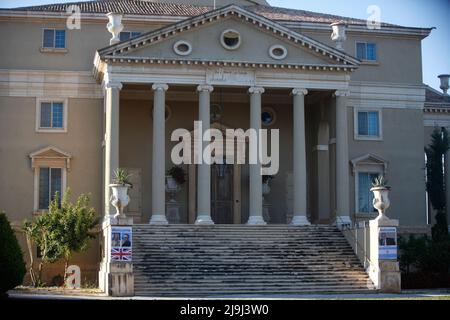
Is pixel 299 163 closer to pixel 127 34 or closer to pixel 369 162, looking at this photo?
pixel 369 162

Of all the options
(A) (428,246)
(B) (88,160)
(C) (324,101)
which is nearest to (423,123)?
(C) (324,101)

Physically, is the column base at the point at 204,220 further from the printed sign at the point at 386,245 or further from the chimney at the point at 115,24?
the chimney at the point at 115,24

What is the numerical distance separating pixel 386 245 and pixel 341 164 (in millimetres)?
6529

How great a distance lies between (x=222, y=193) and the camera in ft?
142

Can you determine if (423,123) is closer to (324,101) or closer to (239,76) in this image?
(324,101)

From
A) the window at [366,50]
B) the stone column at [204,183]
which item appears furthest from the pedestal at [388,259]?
the window at [366,50]

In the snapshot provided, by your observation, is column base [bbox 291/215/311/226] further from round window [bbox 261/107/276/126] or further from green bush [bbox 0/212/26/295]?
green bush [bbox 0/212/26/295]

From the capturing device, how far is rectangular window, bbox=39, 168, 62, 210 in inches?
1628

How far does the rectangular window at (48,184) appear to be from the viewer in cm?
4134

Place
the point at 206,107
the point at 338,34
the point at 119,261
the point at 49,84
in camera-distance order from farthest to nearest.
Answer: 1. the point at 49,84
2. the point at 338,34
3. the point at 206,107
4. the point at 119,261

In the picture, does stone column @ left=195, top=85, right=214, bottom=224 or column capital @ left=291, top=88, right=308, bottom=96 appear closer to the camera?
stone column @ left=195, top=85, right=214, bottom=224

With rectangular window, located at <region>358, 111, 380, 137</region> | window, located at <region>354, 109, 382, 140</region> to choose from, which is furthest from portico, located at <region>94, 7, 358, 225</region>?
rectangular window, located at <region>358, 111, 380, 137</region>

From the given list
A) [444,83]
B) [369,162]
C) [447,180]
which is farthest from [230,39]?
[444,83]
